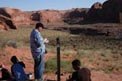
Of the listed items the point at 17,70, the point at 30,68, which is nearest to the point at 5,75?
the point at 17,70

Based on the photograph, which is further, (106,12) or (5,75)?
(106,12)

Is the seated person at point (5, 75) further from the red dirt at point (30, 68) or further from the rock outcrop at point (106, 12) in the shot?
the rock outcrop at point (106, 12)

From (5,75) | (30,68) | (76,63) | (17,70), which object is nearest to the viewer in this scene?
(76,63)

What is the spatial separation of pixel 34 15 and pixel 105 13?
101 ft

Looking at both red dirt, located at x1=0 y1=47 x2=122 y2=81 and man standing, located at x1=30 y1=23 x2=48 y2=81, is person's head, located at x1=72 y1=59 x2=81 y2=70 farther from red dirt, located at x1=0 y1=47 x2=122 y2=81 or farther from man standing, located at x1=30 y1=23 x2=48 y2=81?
red dirt, located at x1=0 y1=47 x2=122 y2=81

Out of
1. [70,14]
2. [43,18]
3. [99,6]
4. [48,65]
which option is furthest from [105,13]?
[48,65]

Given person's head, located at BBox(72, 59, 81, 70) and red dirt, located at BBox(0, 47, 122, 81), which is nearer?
person's head, located at BBox(72, 59, 81, 70)

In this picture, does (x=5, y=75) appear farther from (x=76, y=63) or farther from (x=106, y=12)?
(x=106, y=12)

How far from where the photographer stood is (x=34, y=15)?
109750mm

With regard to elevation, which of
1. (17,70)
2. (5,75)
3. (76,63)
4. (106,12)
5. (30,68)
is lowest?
(106,12)

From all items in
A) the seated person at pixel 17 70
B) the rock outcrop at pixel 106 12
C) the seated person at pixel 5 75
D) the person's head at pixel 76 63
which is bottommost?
the rock outcrop at pixel 106 12

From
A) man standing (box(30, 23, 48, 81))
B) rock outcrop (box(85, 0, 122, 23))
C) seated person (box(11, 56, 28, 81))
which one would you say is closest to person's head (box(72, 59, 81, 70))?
man standing (box(30, 23, 48, 81))

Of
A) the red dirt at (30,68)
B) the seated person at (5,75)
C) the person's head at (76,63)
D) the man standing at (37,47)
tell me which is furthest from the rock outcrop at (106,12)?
the person's head at (76,63)

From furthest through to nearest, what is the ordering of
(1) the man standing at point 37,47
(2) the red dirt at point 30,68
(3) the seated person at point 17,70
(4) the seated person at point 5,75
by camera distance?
1. (2) the red dirt at point 30,68
2. (4) the seated person at point 5,75
3. (3) the seated person at point 17,70
4. (1) the man standing at point 37,47
